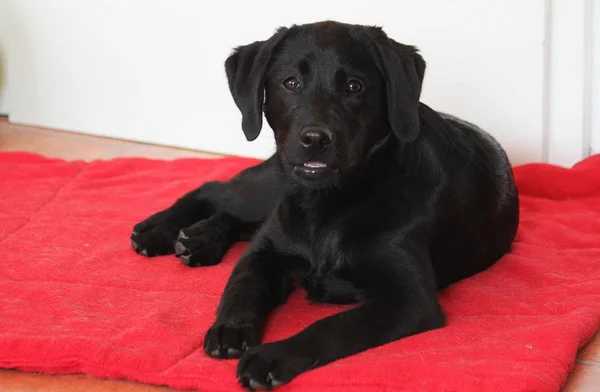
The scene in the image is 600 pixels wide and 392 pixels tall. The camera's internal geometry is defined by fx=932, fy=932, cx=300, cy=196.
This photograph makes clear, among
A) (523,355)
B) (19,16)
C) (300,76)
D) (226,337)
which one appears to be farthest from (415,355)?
(19,16)

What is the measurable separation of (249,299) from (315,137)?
538mm

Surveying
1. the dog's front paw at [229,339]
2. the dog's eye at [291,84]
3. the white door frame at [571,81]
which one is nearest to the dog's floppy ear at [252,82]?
the dog's eye at [291,84]

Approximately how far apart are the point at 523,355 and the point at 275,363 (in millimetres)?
692

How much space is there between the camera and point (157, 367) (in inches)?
101

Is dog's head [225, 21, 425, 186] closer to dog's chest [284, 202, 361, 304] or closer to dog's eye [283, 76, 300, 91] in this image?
dog's eye [283, 76, 300, 91]

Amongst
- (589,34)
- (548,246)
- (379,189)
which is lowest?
(548,246)

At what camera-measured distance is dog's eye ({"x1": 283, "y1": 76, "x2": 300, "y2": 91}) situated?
2.90m

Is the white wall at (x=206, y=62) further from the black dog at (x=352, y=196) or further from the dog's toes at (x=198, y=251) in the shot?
the dog's toes at (x=198, y=251)

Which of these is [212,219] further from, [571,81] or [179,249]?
[571,81]

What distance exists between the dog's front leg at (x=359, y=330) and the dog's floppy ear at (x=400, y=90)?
1.39 ft

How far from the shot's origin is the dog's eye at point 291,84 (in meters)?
2.90

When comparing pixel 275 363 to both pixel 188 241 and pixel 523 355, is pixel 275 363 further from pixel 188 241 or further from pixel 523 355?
pixel 188 241

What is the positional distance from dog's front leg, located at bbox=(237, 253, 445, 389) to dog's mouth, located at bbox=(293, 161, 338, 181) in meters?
0.32

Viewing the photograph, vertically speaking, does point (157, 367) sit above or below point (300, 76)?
below
